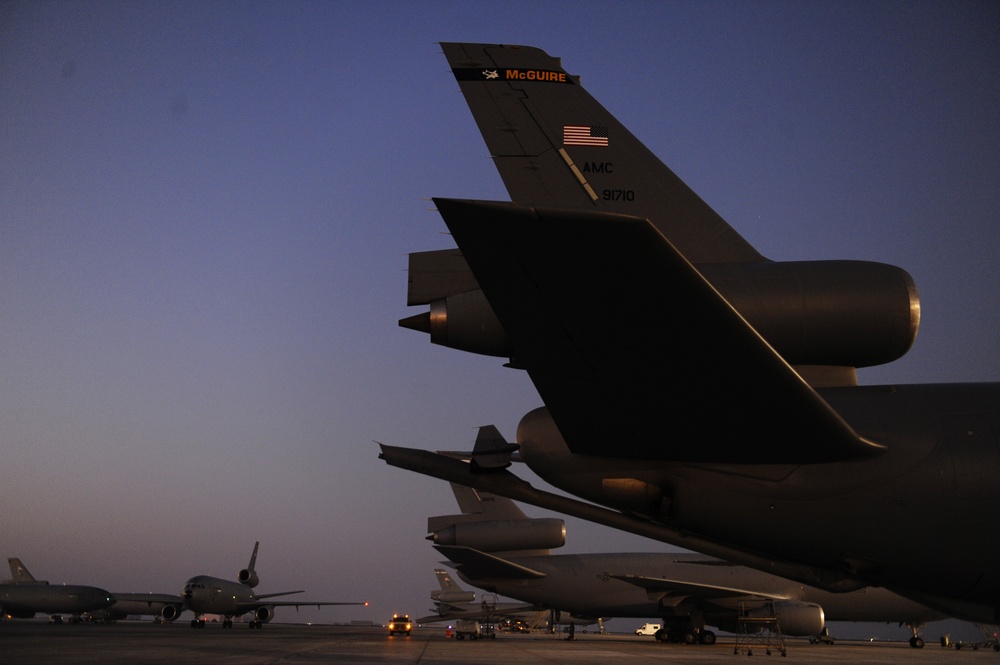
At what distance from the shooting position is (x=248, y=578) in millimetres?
57156

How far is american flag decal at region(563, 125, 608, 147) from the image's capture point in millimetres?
7203

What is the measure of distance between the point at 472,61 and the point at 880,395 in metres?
4.37

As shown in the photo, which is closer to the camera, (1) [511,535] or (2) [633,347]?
(2) [633,347]

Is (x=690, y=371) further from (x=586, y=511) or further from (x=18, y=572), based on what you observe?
(x=18, y=572)

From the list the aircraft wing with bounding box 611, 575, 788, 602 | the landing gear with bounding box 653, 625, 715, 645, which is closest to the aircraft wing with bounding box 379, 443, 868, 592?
the aircraft wing with bounding box 611, 575, 788, 602

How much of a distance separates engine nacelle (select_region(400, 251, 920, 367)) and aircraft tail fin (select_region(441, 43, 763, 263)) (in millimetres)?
1240

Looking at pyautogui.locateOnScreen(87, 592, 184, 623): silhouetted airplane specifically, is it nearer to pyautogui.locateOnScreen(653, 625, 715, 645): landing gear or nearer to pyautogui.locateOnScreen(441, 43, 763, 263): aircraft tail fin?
pyautogui.locateOnScreen(653, 625, 715, 645): landing gear

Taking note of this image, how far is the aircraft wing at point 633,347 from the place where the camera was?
12.3 feet

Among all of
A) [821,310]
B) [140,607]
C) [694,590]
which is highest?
[821,310]

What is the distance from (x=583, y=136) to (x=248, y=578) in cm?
5647

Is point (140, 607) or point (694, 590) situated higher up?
point (694, 590)

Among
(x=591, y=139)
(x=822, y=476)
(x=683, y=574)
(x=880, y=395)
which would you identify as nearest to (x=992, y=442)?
(x=880, y=395)

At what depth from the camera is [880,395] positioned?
612 centimetres

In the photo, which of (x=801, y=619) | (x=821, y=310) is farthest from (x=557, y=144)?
(x=801, y=619)
